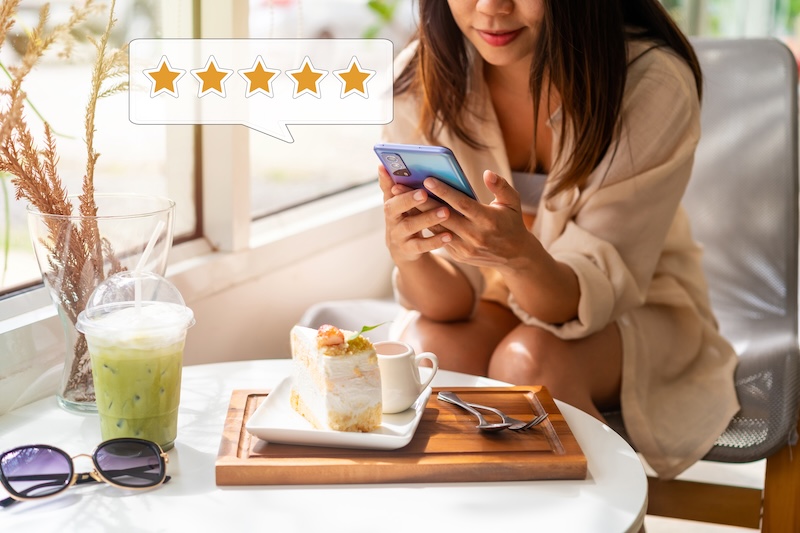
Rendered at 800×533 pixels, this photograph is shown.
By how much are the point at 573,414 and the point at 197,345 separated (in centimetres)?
77

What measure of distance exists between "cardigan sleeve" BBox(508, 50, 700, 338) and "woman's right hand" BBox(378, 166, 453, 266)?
0.26 m

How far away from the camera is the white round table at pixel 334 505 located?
32.2 inches

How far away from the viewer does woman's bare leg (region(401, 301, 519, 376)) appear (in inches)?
58.8

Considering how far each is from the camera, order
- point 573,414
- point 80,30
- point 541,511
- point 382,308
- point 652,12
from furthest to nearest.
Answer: point 382,308, point 652,12, point 80,30, point 573,414, point 541,511

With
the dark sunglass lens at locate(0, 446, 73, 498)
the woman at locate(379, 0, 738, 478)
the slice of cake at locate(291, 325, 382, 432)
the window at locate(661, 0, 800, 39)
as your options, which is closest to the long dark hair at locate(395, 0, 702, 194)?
the woman at locate(379, 0, 738, 478)

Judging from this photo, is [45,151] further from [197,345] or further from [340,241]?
[340,241]

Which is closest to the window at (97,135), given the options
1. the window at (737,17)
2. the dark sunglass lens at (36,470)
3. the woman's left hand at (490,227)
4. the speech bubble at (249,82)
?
the speech bubble at (249,82)

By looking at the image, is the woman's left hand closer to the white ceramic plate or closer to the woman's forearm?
the woman's forearm

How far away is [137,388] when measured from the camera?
36.2 inches

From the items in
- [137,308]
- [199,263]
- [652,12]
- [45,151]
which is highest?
[652,12]

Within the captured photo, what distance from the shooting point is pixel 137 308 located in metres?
0.93

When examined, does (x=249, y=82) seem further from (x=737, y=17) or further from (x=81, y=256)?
(x=737, y=17)

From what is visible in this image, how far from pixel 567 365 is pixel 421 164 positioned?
0.44 meters

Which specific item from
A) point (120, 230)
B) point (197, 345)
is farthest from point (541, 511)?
point (197, 345)
